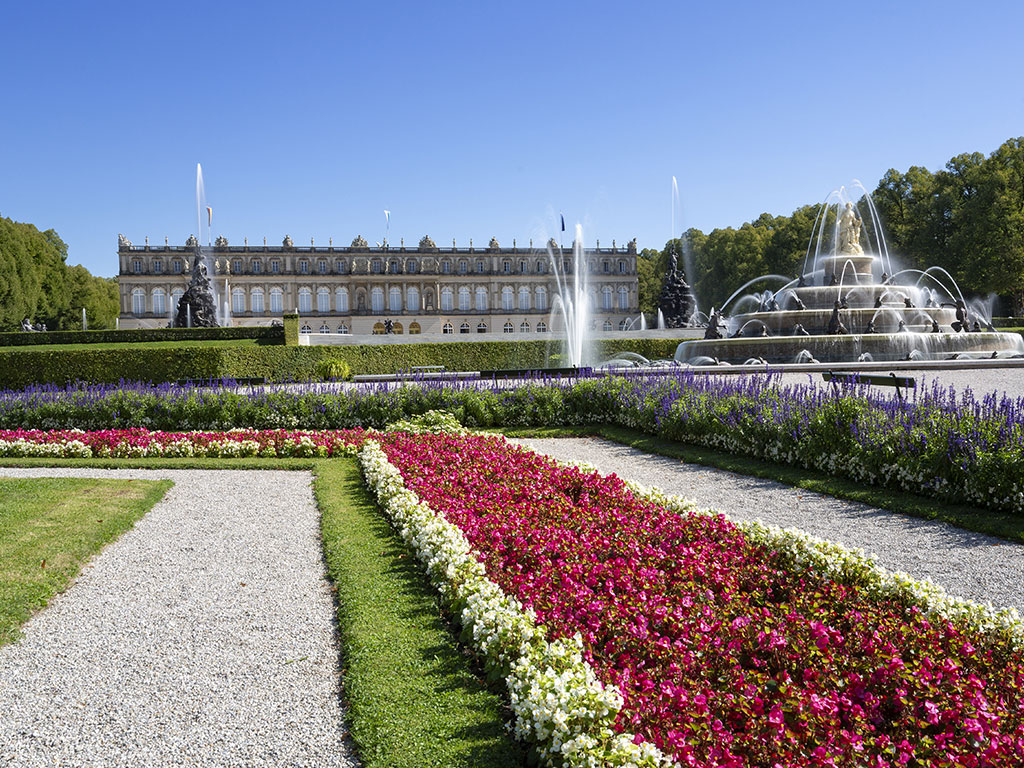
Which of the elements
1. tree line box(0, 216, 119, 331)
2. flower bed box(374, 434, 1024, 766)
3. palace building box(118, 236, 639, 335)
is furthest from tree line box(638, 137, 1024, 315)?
tree line box(0, 216, 119, 331)

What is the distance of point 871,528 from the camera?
5645mm

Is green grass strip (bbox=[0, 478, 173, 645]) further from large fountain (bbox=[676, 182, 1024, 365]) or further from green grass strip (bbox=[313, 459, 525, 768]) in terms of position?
large fountain (bbox=[676, 182, 1024, 365])

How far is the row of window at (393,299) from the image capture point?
7925 cm

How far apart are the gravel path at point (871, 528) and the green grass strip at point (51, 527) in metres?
4.67

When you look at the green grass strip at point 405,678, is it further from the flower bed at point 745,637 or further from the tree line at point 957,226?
the tree line at point 957,226

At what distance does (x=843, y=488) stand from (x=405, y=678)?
4878 mm

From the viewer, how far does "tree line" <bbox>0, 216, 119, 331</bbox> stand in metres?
48.0

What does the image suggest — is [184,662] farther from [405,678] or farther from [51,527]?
[51,527]

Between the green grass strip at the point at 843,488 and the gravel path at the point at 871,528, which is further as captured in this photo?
the green grass strip at the point at 843,488

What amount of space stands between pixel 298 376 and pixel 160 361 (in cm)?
342

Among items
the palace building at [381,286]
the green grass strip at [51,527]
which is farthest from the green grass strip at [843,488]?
the palace building at [381,286]

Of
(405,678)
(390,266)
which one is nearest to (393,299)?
(390,266)

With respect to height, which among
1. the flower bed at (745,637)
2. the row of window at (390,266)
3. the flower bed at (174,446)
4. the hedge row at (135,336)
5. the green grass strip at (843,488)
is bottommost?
the green grass strip at (843,488)

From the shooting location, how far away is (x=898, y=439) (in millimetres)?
6770
